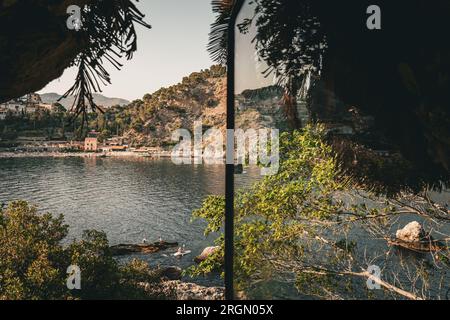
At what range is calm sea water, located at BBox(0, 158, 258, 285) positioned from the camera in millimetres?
38125

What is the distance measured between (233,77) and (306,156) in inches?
248

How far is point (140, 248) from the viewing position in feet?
107

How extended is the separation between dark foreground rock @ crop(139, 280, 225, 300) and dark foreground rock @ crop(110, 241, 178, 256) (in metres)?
11.3

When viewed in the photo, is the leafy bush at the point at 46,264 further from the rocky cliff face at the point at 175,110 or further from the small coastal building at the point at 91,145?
the small coastal building at the point at 91,145

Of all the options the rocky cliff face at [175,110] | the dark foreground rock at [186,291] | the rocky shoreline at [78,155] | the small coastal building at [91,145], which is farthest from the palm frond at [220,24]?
the small coastal building at [91,145]

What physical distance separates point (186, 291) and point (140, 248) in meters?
14.1

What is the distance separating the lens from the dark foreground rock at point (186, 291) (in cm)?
1705

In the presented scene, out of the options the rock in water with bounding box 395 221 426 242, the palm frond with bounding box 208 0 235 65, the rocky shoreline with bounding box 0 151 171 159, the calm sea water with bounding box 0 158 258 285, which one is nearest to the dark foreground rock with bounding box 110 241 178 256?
the calm sea water with bounding box 0 158 258 285

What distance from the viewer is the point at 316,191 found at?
7883 mm

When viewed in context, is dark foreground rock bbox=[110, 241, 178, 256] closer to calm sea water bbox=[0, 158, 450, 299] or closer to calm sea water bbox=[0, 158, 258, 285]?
calm sea water bbox=[0, 158, 450, 299]

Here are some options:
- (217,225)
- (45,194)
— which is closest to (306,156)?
(217,225)

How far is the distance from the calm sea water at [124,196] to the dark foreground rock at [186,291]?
2.20 metres

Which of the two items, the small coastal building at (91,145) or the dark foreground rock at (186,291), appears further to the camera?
the small coastal building at (91,145)

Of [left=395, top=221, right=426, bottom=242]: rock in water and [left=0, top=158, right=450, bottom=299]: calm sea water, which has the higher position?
[left=395, top=221, right=426, bottom=242]: rock in water
